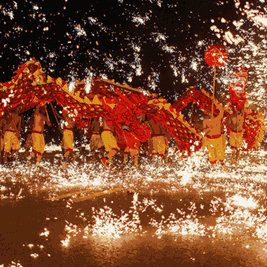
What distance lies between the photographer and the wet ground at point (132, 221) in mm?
4164

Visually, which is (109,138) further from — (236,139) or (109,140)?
(236,139)

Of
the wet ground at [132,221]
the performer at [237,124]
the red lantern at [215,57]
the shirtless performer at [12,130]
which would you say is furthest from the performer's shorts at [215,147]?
the shirtless performer at [12,130]

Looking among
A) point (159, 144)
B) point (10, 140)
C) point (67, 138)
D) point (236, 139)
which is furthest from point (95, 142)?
point (236, 139)

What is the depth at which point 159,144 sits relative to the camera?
1140 centimetres

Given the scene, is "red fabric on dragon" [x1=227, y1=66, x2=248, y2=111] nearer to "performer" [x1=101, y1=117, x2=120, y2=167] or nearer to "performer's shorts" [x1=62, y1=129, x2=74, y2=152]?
"performer" [x1=101, y1=117, x2=120, y2=167]

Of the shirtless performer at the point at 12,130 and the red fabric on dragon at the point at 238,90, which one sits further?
the red fabric on dragon at the point at 238,90

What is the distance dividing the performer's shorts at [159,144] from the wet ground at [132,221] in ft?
4.96

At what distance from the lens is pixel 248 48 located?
40094mm

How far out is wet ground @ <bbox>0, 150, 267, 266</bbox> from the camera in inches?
164

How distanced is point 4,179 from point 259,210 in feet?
20.9

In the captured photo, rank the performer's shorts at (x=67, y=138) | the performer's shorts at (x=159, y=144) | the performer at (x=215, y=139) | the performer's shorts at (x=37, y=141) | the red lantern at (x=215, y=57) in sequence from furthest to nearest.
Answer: the performer's shorts at (x=67, y=138)
the performer's shorts at (x=159, y=144)
the performer's shorts at (x=37, y=141)
the performer at (x=215, y=139)
the red lantern at (x=215, y=57)

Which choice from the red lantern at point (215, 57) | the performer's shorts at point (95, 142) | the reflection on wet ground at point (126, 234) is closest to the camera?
the reflection on wet ground at point (126, 234)

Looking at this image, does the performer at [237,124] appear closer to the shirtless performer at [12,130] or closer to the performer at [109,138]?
the performer at [109,138]

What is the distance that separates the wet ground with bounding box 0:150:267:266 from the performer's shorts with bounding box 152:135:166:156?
151 centimetres
